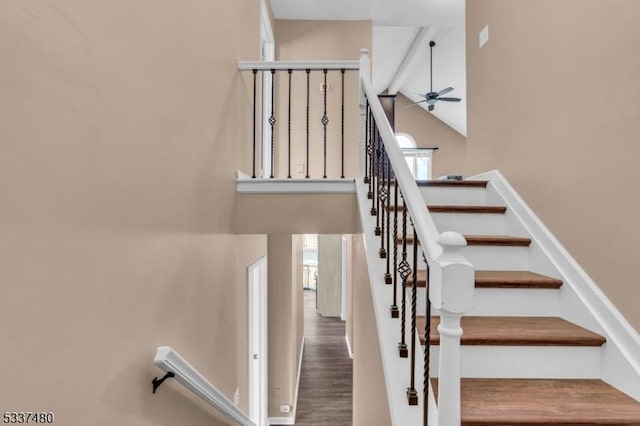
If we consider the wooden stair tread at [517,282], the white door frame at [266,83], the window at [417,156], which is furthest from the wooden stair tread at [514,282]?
the window at [417,156]

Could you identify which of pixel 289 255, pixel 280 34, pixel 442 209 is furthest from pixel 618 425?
pixel 280 34

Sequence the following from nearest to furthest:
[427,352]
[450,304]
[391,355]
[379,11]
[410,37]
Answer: [450,304] → [427,352] → [391,355] → [379,11] → [410,37]

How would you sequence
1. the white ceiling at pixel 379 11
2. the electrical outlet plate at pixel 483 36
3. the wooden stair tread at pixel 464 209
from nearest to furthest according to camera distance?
the wooden stair tread at pixel 464 209 < the electrical outlet plate at pixel 483 36 < the white ceiling at pixel 379 11

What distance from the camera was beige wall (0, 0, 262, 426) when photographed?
0.75 metres

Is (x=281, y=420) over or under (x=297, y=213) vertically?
under

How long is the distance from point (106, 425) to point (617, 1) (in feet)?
8.67

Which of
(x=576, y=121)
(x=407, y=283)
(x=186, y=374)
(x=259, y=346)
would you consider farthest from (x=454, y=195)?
(x=259, y=346)

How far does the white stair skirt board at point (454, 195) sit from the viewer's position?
263 cm

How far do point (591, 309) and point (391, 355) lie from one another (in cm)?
100

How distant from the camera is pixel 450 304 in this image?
96 cm

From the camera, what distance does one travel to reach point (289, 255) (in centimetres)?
468

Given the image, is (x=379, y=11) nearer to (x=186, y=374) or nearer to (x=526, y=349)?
(x=526, y=349)

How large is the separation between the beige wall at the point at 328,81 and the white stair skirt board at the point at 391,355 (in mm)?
3047

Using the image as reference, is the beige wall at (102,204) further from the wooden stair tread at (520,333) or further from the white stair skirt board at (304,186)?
the wooden stair tread at (520,333)
